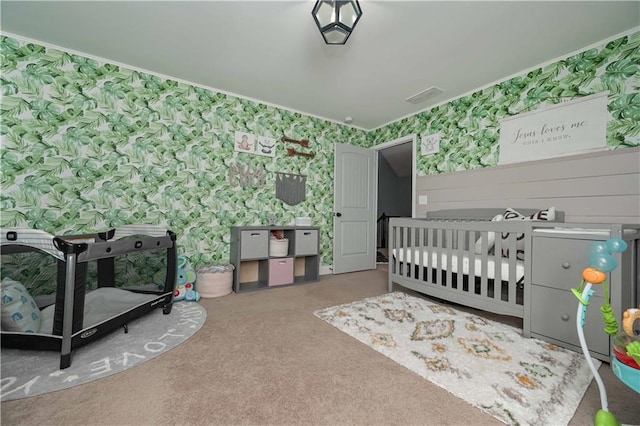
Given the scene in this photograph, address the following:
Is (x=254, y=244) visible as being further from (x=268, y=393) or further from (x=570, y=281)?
(x=570, y=281)

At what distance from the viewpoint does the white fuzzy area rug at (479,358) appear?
108cm

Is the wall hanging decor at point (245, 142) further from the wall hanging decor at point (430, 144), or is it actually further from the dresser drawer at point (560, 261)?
the dresser drawer at point (560, 261)

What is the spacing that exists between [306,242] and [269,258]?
0.52 metres

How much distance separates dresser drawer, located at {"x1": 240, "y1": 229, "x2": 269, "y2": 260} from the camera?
276 centimetres

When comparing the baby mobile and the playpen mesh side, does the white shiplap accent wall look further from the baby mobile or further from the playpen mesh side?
the playpen mesh side

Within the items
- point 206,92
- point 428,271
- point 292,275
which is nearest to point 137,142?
point 206,92

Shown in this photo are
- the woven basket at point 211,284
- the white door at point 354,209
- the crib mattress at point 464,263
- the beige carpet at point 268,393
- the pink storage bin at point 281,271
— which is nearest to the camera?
the beige carpet at point 268,393

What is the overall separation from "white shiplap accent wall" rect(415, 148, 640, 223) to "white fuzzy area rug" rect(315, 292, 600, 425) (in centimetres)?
123

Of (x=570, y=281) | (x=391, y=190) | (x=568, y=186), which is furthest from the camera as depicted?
(x=391, y=190)

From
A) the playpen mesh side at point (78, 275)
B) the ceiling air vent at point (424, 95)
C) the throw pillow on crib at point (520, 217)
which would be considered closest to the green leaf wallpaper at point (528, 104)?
the ceiling air vent at point (424, 95)

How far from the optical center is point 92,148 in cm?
231

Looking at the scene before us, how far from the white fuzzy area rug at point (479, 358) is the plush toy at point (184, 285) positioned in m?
1.26

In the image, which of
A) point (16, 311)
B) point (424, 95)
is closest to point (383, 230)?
point (424, 95)

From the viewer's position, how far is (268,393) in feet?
3.78
